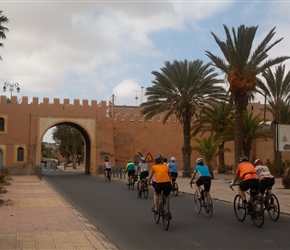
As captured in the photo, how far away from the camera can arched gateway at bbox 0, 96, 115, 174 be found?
4181 cm

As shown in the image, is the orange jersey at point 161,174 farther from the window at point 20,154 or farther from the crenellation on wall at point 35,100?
the crenellation on wall at point 35,100


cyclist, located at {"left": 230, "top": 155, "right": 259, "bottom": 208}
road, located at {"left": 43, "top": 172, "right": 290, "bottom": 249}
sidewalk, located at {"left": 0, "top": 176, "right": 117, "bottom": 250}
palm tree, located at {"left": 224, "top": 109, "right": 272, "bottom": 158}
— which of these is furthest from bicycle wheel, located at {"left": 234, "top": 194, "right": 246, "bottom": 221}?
palm tree, located at {"left": 224, "top": 109, "right": 272, "bottom": 158}

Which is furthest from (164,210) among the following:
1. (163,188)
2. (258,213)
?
(258,213)

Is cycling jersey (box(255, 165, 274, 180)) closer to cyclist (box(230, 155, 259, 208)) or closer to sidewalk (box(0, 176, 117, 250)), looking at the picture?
cyclist (box(230, 155, 259, 208))

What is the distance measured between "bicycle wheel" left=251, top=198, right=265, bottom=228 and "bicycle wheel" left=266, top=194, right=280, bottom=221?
2.43 ft

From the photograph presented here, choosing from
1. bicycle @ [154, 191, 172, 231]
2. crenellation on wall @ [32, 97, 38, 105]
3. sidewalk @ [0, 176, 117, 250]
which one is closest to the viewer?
sidewalk @ [0, 176, 117, 250]

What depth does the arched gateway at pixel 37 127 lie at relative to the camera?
137 feet

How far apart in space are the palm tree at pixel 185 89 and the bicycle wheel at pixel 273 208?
2302cm

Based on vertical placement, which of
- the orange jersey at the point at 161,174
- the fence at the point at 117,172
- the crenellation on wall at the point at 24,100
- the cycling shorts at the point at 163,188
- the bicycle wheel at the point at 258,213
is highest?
the crenellation on wall at the point at 24,100

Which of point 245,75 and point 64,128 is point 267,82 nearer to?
point 245,75

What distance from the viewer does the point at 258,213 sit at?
9.95 metres

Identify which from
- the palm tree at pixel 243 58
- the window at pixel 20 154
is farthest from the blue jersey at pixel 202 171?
the window at pixel 20 154

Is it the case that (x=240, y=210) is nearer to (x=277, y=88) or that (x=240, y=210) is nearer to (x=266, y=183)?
(x=266, y=183)

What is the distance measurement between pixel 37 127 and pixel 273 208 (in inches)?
1377
